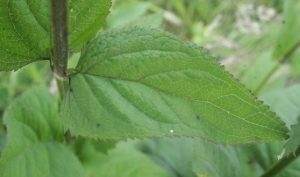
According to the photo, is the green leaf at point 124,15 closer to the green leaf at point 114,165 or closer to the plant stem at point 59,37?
the green leaf at point 114,165

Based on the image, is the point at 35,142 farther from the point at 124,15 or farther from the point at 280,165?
the point at 124,15

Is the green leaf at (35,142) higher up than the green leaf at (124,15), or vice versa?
the green leaf at (124,15)

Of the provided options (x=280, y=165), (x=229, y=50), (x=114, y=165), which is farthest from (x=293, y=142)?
(x=229, y=50)

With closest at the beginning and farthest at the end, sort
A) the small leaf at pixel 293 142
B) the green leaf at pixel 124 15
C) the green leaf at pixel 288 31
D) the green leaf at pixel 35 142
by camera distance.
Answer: the small leaf at pixel 293 142 < the green leaf at pixel 35 142 < the green leaf at pixel 288 31 < the green leaf at pixel 124 15

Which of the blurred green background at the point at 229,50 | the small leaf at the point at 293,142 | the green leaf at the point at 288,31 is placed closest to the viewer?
the small leaf at the point at 293,142

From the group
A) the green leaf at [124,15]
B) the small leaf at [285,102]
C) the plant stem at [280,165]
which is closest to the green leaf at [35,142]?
the plant stem at [280,165]

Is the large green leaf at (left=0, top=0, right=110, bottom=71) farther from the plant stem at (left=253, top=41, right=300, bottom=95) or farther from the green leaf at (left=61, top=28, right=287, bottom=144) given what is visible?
the plant stem at (left=253, top=41, right=300, bottom=95)

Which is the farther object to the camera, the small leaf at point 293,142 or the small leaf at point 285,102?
the small leaf at point 285,102
